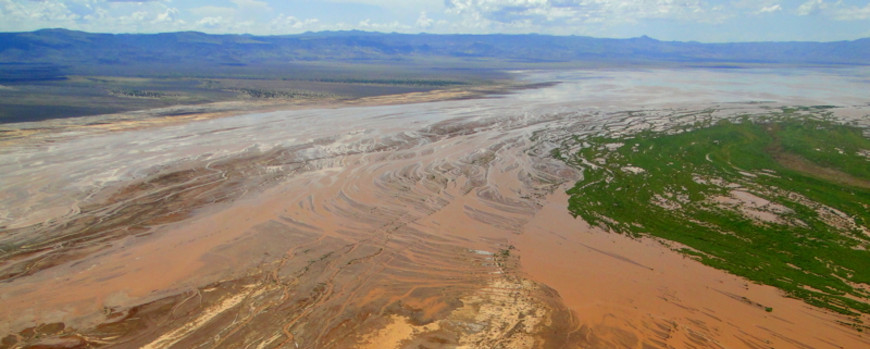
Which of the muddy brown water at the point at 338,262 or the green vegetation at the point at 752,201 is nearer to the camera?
the muddy brown water at the point at 338,262

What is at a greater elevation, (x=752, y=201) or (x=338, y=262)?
(x=338, y=262)

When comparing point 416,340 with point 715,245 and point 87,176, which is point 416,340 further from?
point 87,176

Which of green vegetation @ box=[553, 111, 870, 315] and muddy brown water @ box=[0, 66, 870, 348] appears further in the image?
green vegetation @ box=[553, 111, 870, 315]

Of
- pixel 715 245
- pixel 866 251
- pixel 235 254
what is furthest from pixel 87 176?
pixel 866 251

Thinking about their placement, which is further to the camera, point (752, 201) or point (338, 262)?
point (752, 201)
